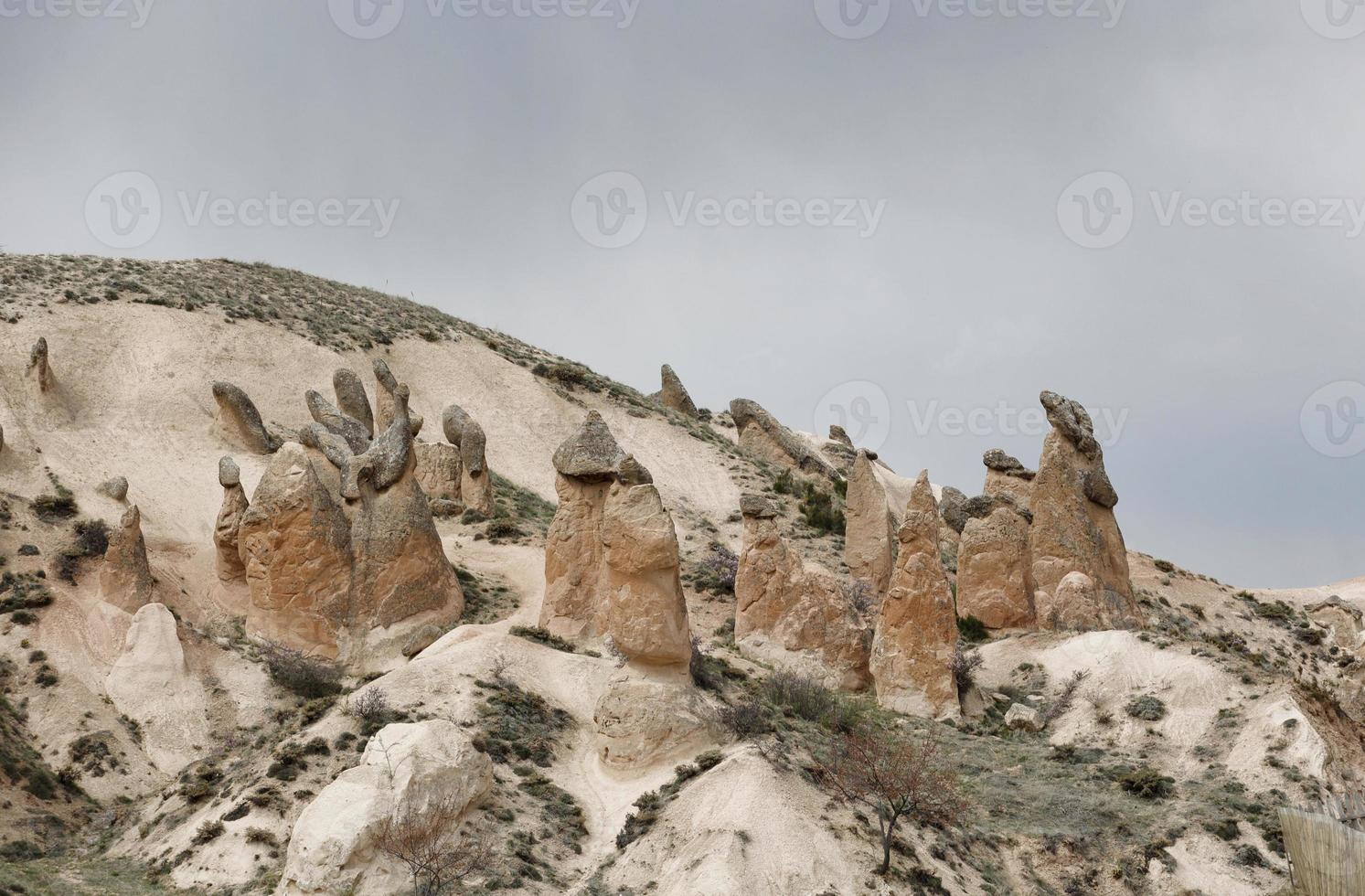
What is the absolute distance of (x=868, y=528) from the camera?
35.5 m

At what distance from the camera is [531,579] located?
32.2 m

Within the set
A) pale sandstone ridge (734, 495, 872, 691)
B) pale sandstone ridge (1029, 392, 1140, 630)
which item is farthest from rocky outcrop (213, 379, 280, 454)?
pale sandstone ridge (1029, 392, 1140, 630)

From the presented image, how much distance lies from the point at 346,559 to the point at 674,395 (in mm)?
32374

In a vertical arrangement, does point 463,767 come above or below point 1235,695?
below

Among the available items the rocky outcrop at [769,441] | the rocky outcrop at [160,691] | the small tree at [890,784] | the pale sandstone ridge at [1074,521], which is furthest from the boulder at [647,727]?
the rocky outcrop at [769,441]

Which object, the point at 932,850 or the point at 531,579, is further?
the point at 531,579

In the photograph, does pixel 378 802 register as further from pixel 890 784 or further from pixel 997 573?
pixel 997 573

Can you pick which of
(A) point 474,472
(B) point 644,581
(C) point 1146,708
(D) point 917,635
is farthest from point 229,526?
(C) point 1146,708

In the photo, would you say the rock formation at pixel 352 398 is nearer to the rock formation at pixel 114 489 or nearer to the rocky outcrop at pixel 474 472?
the rocky outcrop at pixel 474 472

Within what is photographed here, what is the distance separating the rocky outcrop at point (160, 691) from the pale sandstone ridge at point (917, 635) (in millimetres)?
13956

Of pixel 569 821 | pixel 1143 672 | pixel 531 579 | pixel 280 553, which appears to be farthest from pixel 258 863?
pixel 1143 672

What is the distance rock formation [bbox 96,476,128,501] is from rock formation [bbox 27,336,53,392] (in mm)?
6397

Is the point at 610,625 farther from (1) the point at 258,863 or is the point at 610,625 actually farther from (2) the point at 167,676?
(2) the point at 167,676

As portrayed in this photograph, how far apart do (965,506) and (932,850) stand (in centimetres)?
1727
